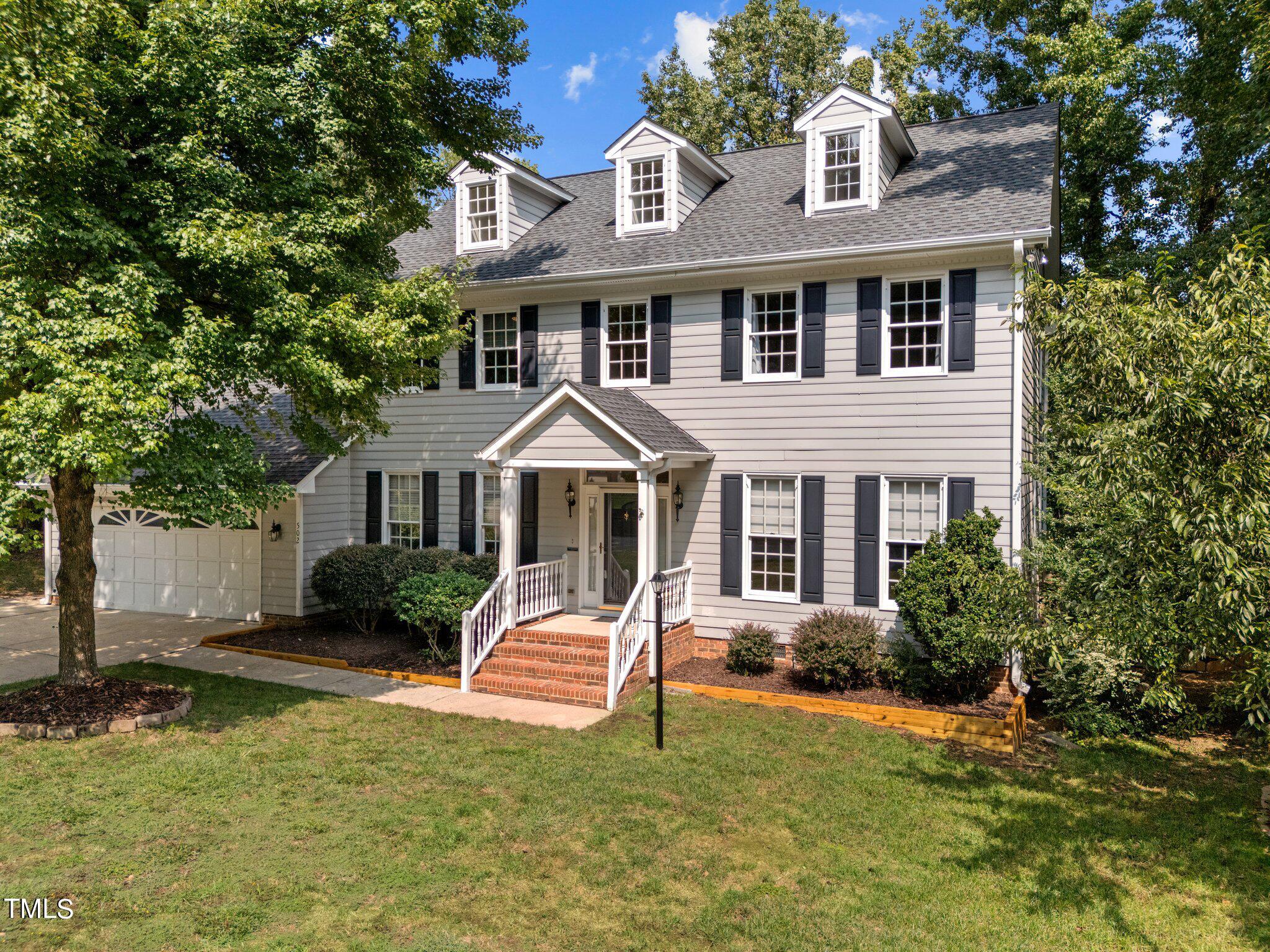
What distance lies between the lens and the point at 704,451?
42.0 feet

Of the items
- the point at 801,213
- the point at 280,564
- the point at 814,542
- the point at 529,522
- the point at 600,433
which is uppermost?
the point at 801,213

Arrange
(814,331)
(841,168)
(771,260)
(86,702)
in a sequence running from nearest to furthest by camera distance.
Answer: (86,702) < (771,260) < (814,331) < (841,168)

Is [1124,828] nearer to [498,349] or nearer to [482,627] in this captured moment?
[482,627]

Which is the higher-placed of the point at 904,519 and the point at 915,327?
the point at 915,327

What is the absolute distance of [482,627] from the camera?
11.9 m

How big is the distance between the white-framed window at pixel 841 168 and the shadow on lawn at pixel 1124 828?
894cm

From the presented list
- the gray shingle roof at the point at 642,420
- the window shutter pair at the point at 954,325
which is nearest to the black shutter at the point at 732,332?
the gray shingle roof at the point at 642,420

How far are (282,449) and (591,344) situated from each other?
685cm

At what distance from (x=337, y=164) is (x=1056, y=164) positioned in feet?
38.1

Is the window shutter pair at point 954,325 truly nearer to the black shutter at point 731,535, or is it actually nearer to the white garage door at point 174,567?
Result: the black shutter at point 731,535

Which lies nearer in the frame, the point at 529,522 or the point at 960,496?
the point at 960,496

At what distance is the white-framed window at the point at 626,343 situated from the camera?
541 inches

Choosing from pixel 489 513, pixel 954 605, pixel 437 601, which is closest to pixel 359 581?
pixel 437 601

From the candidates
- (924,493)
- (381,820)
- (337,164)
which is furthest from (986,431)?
(337,164)
